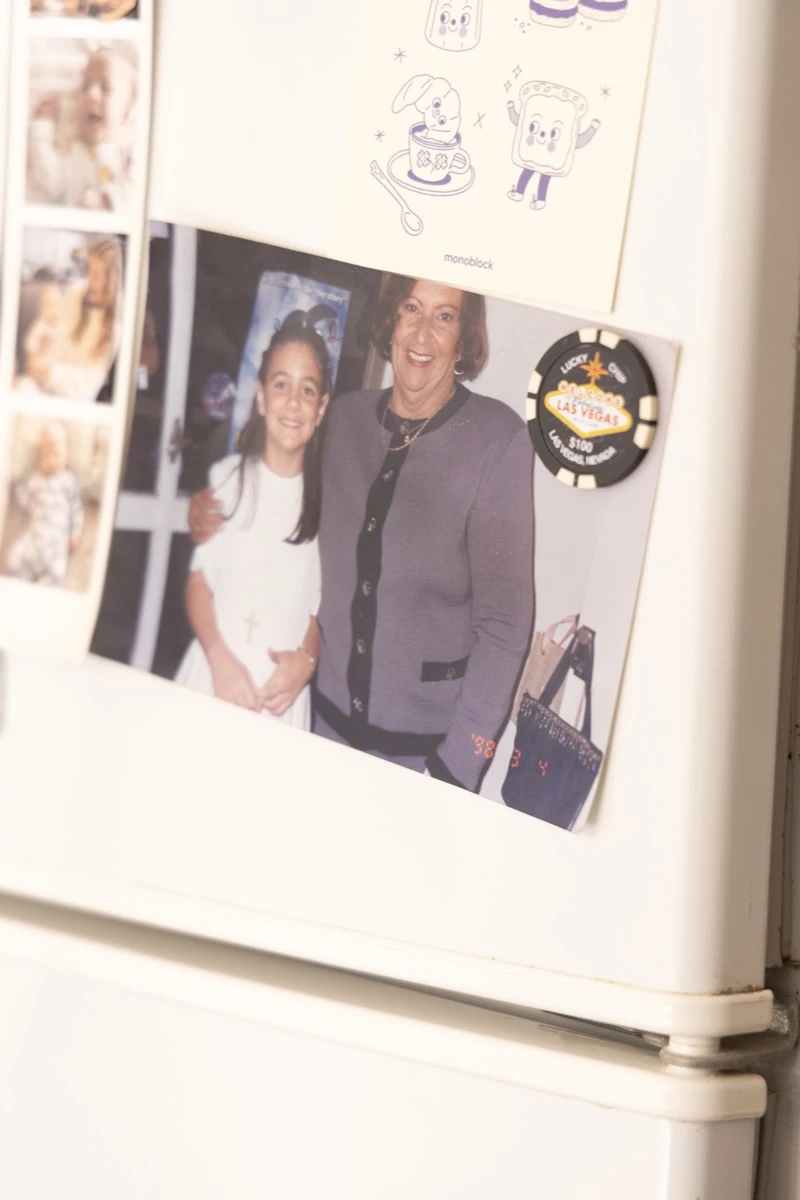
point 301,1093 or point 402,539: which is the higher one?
point 402,539

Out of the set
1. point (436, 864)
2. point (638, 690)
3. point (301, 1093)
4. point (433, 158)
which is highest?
point (433, 158)

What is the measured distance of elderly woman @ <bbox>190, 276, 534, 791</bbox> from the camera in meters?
0.53

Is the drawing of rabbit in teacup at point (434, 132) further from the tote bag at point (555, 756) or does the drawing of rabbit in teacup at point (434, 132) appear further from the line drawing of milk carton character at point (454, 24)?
the tote bag at point (555, 756)

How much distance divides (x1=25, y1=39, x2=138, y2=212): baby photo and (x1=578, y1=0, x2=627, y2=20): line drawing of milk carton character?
25 cm

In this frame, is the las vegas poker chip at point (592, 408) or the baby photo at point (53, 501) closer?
the las vegas poker chip at point (592, 408)

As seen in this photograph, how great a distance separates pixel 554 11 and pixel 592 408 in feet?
0.58

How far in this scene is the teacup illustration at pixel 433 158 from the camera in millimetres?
523

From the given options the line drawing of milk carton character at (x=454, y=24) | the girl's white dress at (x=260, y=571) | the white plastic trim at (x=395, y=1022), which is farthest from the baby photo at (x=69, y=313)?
the white plastic trim at (x=395, y=1022)

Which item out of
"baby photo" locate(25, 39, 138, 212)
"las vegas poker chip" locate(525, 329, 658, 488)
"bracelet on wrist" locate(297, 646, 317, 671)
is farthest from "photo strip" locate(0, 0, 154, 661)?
"las vegas poker chip" locate(525, 329, 658, 488)

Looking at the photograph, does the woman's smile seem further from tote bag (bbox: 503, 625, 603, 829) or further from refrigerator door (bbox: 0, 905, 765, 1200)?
refrigerator door (bbox: 0, 905, 765, 1200)

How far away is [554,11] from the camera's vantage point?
0.50m

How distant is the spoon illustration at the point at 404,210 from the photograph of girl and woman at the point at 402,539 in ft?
0.08

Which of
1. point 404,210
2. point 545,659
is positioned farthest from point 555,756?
point 404,210

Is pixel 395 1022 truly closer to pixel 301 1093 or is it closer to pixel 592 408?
pixel 301 1093
